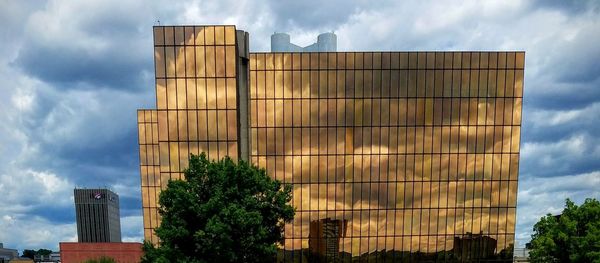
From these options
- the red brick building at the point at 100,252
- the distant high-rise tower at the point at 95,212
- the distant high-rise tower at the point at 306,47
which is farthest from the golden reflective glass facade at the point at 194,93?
the distant high-rise tower at the point at 95,212

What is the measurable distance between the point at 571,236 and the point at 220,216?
985 inches

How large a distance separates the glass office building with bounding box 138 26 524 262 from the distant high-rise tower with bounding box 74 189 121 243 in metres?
135

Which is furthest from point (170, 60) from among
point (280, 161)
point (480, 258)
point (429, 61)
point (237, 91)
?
point (480, 258)

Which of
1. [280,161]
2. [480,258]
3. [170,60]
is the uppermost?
[170,60]

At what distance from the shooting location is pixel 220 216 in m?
19.5

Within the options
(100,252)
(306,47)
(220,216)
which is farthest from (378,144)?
(100,252)

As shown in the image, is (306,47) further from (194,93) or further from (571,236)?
(571,236)

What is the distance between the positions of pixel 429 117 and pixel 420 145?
297 cm

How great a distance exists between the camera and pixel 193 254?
20.4 meters

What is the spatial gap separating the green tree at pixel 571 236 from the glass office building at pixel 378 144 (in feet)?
31.1

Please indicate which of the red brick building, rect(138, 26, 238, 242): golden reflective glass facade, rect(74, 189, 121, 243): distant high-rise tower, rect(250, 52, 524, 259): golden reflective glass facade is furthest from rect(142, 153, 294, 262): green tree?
rect(74, 189, 121, 243): distant high-rise tower

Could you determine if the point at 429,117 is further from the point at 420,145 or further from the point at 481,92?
the point at 481,92

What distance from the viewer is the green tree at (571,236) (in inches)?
942

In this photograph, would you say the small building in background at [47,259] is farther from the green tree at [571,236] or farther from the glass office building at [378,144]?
the green tree at [571,236]
